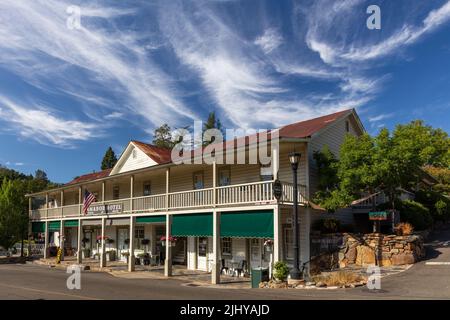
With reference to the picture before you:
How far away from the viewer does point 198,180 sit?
969 inches

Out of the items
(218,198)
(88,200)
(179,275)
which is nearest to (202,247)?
(179,275)

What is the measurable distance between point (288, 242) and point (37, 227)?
27.0m

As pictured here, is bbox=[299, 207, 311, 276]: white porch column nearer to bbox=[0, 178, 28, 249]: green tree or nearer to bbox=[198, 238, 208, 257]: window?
bbox=[198, 238, 208, 257]: window

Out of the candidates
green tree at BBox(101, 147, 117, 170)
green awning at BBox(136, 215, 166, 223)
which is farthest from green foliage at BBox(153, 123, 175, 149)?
green awning at BBox(136, 215, 166, 223)

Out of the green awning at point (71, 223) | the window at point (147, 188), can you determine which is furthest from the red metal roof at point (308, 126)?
the green awning at point (71, 223)

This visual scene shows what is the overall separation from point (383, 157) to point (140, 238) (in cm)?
1865

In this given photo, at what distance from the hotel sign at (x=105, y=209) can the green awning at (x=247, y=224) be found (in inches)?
395

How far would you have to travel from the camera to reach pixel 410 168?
17953 millimetres

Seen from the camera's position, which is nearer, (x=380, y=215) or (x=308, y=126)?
(x=380, y=215)

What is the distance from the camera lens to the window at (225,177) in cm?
2248

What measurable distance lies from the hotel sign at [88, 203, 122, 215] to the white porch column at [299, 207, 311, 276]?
12607 mm

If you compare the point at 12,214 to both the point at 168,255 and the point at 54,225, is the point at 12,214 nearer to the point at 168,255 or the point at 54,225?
the point at 54,225

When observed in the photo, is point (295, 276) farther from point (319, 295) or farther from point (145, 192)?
point (145, 192)

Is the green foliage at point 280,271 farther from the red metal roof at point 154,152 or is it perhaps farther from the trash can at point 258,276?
the red metal roof at point 154,152
